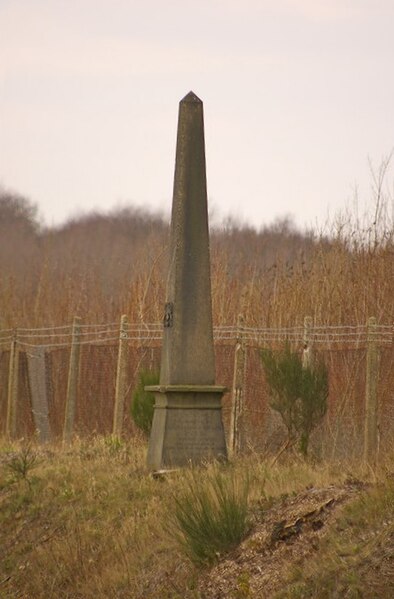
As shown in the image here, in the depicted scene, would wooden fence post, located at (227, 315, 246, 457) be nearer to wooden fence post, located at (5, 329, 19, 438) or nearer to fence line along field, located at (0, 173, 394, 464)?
fence line along field, located at (0, 173, 394, 464)

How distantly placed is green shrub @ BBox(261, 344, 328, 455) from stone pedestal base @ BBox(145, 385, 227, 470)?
1105mm

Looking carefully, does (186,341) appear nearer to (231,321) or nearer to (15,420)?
(231,321)

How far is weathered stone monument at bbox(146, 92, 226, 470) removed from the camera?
13.4 metres

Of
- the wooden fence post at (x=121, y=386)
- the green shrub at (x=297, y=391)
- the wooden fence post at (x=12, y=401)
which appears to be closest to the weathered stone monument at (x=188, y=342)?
the green shrub at (x=297, y=391)

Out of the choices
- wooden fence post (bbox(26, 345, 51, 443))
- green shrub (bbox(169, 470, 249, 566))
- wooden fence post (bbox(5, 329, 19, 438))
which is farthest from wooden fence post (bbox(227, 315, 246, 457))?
wooden fence post (bbox(26, 345, 51, 443))

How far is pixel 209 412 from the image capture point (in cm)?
1355

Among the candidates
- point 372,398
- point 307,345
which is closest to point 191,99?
point 307,345

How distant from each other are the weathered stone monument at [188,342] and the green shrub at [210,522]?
11.4 ft

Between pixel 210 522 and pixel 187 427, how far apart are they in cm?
399

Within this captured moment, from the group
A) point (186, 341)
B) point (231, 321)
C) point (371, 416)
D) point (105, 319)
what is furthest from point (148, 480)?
point (105, 319)

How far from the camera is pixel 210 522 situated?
945 cm

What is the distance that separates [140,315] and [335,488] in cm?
1231

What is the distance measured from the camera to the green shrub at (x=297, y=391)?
566 inches

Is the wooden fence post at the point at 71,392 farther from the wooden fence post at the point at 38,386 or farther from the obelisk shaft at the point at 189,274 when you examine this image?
the obelisk shaft at the point at 189,274
